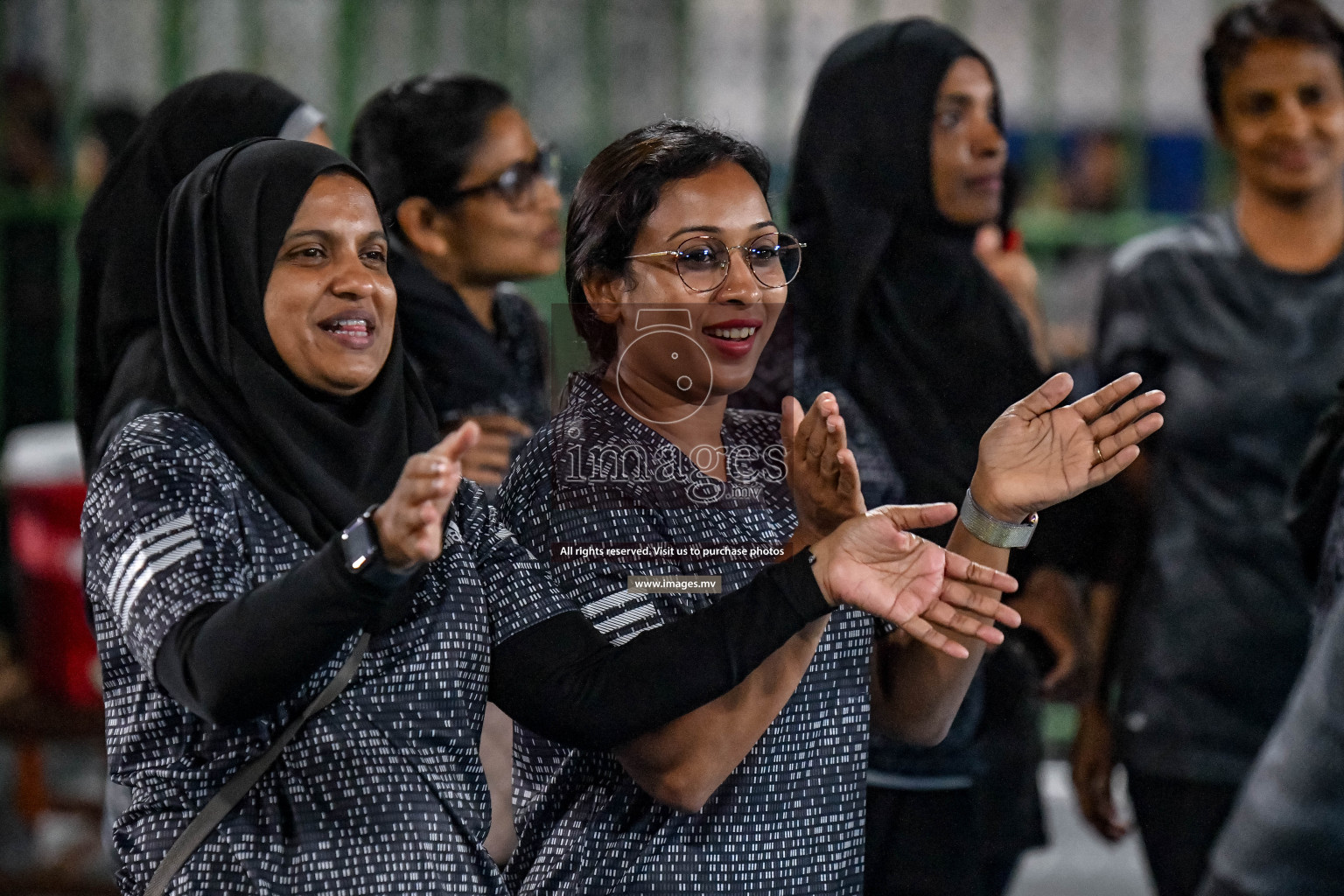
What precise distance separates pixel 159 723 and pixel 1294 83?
87.6 inches

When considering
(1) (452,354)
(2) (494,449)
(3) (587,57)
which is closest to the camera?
(2) (494,449)

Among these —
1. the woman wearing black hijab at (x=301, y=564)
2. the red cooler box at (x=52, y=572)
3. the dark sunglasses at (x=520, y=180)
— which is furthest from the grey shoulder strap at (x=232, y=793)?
the red cooler box at (x=52, y=572)

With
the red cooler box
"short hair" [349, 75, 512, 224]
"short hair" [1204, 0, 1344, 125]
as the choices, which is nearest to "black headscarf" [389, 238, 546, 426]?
"short hair" [349, 75, 512, 224]

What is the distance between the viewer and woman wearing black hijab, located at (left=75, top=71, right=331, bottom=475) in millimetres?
2092

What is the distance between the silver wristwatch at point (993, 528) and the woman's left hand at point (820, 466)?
138 mm

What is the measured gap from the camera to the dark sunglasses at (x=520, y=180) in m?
2.41

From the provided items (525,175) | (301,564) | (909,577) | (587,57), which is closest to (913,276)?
(525,175)

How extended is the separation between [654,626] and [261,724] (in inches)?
15.6

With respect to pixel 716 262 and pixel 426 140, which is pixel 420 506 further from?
pixel 426 140

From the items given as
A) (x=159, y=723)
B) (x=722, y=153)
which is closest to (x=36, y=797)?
(x=159, y=723)

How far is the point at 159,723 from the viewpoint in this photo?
1.55 meters

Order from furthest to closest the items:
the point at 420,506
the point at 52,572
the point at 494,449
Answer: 1. the point at 52,572
2. the point at 494,449
3. the point at 420,506

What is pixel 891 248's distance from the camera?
2289 mm

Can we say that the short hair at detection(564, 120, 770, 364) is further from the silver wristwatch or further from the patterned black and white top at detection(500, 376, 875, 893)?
the silver wristwatch
